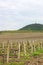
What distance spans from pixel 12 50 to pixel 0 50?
1.45 metres

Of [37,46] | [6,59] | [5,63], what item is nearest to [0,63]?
[5,63]

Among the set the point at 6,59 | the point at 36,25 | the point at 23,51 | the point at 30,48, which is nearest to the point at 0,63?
the point at 6,59

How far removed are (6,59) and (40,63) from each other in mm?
2738

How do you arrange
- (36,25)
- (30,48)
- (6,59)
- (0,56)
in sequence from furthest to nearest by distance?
1. (36,25)
2. (30,48)
3. (0,56)
4. (6,59)

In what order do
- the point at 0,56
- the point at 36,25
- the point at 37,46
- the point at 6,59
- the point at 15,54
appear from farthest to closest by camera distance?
the point at 36,25 < the point at 37,46 < the point at 15,54 < the point at 0,56 < the point at 6,59

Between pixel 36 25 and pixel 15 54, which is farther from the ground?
pixel 36 25

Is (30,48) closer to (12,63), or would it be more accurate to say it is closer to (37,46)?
(37,46)

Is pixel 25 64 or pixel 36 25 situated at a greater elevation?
pixel 36 25

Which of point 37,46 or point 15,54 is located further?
point 37,46

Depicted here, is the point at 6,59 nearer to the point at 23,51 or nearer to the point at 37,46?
the point at 23,51

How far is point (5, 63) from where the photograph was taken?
2150 centimetres

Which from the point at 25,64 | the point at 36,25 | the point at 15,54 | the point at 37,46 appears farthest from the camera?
the point at 36,25

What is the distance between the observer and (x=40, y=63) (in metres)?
21.8

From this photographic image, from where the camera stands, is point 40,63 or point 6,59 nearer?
point 40,63
